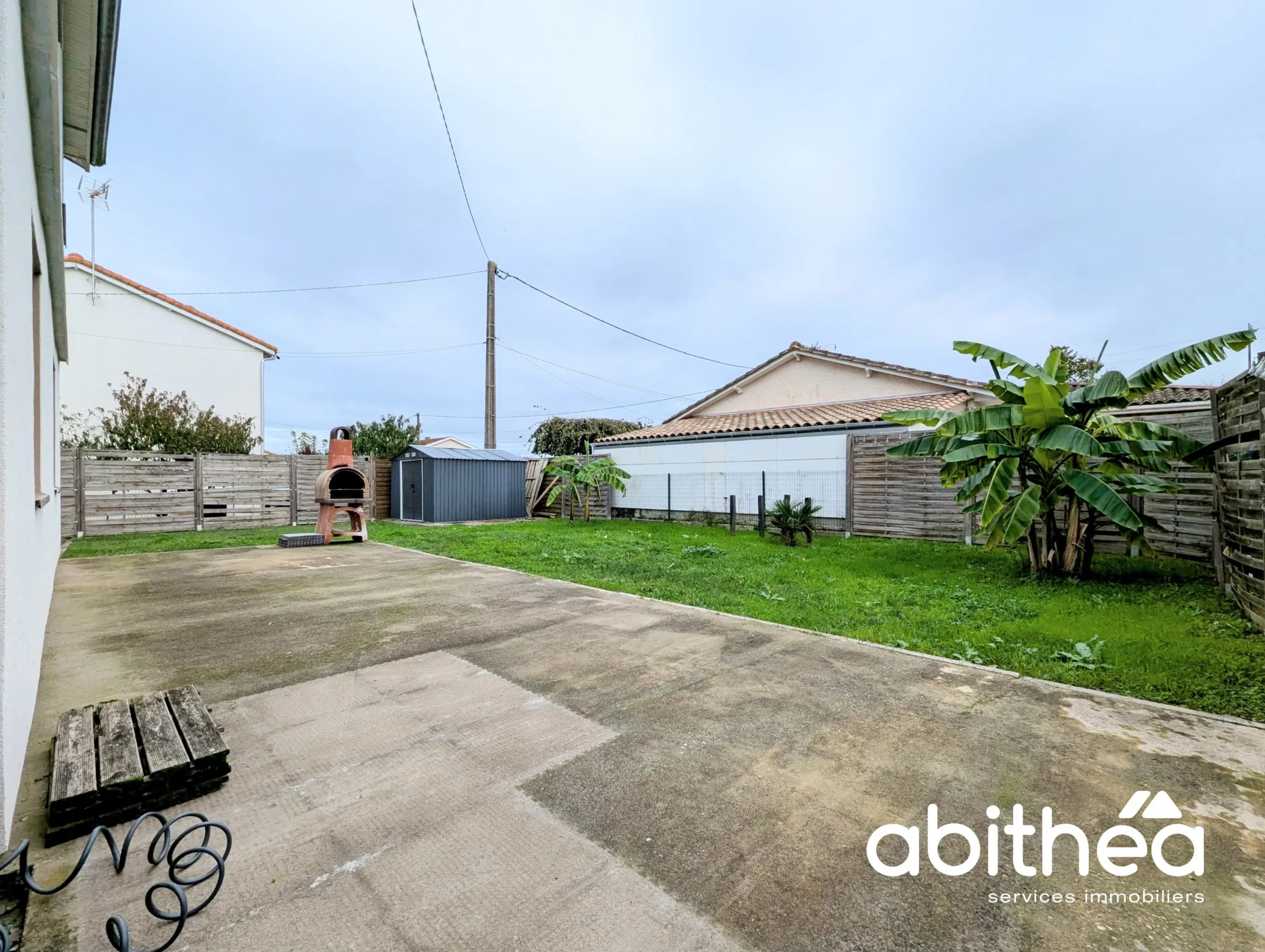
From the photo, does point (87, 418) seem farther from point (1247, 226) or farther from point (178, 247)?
point (1247, 226)

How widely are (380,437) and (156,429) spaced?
7.56m

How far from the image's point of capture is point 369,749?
288 cm

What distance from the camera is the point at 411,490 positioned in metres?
17.4

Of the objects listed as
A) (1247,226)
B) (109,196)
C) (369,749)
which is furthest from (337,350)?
(1247,226)

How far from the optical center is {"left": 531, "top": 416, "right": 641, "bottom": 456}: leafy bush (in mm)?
28359

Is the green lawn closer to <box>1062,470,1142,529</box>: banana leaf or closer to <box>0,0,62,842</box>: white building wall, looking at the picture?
<box>1062,470,1142,529</box>: banana leaf

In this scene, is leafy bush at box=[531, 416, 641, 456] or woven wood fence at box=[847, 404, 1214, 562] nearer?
woven wood fence at box=[847, 404, 1214, 562]

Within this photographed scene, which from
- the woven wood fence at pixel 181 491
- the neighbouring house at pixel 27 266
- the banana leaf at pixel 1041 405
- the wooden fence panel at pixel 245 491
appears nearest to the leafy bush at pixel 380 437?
the woven wood fence at pixel 181 491

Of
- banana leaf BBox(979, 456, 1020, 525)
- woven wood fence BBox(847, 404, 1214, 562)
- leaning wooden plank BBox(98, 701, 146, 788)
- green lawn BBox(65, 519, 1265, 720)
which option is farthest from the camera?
woven wood fence BBox(847, 404, 1214, 562)

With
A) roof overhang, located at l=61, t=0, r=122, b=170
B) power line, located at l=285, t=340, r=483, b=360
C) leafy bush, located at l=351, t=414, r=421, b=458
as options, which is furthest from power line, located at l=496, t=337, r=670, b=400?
roof overhang, located at l=61, t=0, r=122, b=170

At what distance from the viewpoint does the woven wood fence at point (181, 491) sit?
41.8ft

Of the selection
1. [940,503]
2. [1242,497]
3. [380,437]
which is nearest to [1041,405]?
[1242,497]

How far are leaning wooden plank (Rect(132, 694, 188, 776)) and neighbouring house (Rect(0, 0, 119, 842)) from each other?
1.33 feet

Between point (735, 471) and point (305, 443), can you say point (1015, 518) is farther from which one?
point (305, 443)
